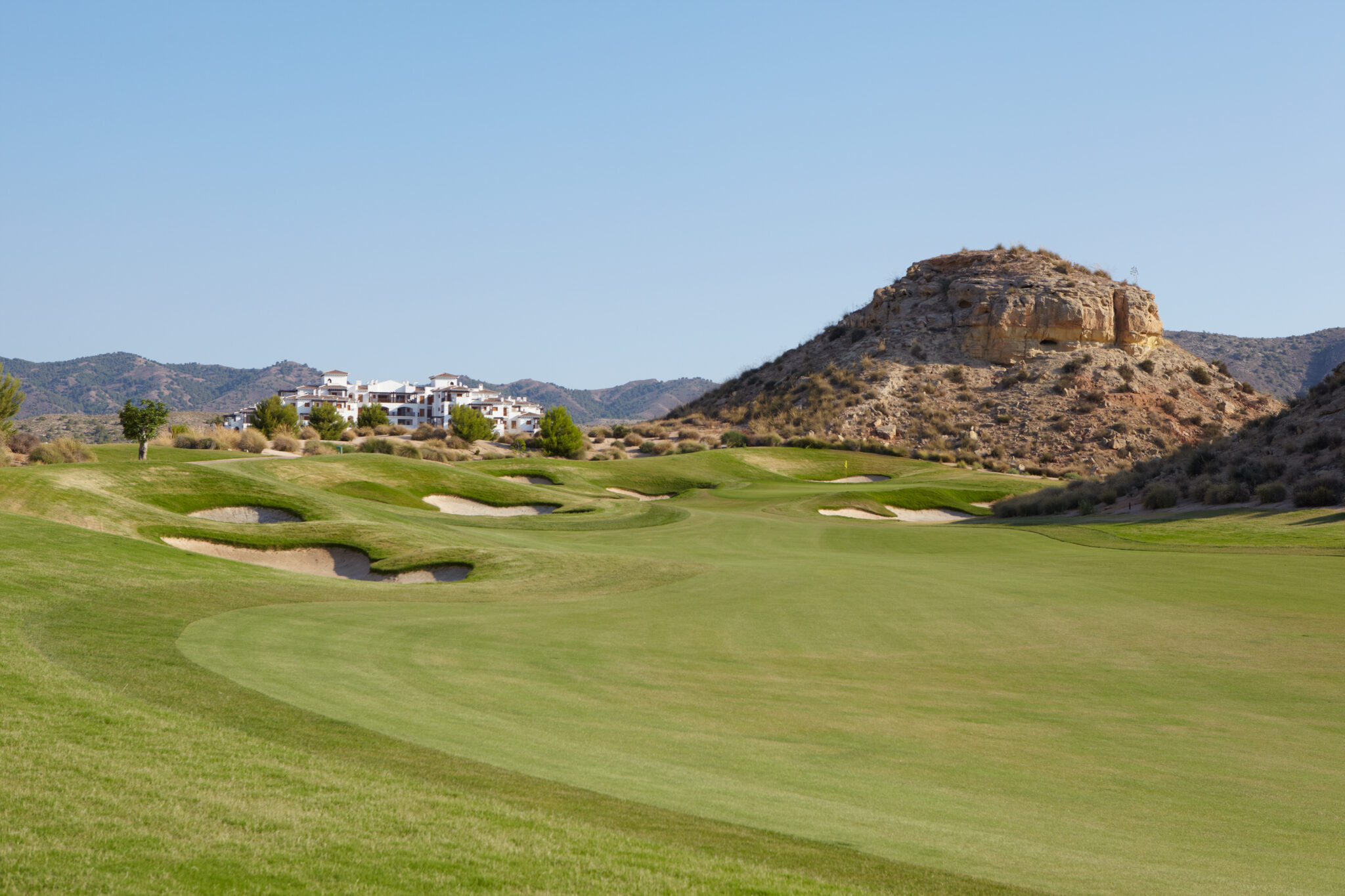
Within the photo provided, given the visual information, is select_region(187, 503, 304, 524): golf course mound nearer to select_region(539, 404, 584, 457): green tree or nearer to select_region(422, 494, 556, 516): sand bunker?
select_region(422, 494, 556, 516): sand bunker

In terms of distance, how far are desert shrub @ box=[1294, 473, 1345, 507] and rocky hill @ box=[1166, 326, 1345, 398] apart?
107886 millimetres

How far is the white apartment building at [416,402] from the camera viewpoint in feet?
525

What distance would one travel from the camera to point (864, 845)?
645 cm

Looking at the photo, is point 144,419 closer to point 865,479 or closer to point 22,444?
point 22,444

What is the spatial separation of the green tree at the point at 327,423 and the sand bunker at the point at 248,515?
47384 mm

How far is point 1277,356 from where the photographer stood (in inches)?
5571

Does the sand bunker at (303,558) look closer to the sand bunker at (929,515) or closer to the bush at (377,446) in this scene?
the sand bunker at (929,515)

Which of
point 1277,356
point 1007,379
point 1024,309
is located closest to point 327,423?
point 1007,379

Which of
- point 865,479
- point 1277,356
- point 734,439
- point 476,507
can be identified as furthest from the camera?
point 1277,356

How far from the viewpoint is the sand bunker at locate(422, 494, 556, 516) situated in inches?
1574

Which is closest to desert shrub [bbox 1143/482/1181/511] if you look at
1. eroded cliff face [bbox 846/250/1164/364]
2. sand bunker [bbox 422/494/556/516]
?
sand bunker [bbox 422/494/556/516]

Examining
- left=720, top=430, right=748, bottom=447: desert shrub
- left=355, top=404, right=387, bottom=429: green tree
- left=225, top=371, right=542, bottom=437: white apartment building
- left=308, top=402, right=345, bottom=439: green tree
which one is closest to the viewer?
left=720, top=430, right=748, bottom=447: desert shrub

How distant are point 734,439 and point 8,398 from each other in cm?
4736

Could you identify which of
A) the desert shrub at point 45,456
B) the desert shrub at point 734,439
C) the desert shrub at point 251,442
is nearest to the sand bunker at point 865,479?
the desert shrub at point 734,439
